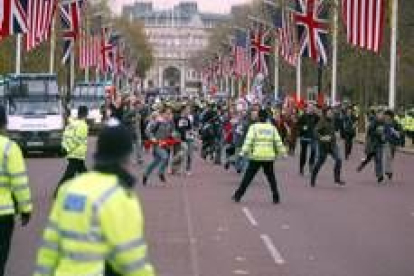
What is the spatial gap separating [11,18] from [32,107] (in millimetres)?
7364

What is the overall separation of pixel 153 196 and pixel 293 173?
850cm

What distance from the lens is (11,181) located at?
31.0ft

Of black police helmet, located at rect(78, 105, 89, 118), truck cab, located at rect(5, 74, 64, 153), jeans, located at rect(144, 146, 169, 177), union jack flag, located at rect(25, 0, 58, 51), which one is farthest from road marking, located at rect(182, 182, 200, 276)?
truck cab, located at rect(5, 74, 64, 153)

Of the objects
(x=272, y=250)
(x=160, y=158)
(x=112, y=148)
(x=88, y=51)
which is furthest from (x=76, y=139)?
(x=88, y=51)

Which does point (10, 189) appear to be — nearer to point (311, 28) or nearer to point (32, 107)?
point (32, 107)

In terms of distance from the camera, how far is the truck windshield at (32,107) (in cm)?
3684

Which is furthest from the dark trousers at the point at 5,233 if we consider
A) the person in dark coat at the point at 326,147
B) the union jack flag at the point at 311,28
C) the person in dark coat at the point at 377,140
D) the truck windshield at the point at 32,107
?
the union jack flag at the point at 311,28

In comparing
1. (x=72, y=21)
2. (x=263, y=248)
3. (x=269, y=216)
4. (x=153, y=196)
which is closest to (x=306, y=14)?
(x=72, y=21)

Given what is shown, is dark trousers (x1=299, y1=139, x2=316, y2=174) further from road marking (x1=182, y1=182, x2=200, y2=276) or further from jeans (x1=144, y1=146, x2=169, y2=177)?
road marking (x1=182, y1=182, x2=200, y2=276)

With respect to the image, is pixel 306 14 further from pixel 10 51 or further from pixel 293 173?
pixel 10 51

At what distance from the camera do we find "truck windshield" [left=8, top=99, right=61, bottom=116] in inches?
1450

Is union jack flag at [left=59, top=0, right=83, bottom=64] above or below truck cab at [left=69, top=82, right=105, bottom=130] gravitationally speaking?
above

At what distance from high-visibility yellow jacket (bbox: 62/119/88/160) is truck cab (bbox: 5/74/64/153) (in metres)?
16.0

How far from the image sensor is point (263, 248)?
14211 millimetres
